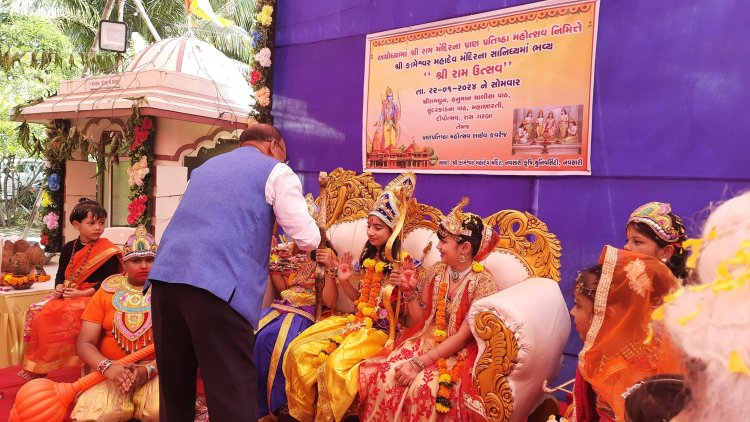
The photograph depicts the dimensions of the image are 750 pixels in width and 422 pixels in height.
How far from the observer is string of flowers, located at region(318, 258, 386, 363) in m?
3.25

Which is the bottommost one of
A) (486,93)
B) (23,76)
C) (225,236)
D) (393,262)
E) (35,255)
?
(35,255)

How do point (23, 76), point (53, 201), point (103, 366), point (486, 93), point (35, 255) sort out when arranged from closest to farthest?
point (103, 366) < point (486, 93) < point (35, 255) < point (53, 201) < point (23, 76)

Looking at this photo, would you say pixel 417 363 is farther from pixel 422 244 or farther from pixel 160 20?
pixel 160 20

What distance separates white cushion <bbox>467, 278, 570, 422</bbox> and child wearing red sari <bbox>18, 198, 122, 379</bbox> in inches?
104

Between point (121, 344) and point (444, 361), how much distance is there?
1.83 metres

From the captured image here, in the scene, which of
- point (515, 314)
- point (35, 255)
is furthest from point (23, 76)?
point (515, 314)

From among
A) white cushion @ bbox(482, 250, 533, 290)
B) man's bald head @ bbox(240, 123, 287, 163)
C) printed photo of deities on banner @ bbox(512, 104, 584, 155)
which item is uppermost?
printed photo of deities on banner @ bbox(512, 104, 584, 155)

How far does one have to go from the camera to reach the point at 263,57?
5.40 m

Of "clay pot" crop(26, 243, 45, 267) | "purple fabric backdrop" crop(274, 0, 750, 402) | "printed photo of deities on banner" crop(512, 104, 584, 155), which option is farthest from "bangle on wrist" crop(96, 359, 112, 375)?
"printed photo of deities on banner" crop(512, 104, 584, 155)

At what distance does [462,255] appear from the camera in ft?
9.82

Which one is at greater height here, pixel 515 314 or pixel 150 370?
pixel 515 314

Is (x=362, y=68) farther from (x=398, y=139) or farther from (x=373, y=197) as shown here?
(x=373, y=197)

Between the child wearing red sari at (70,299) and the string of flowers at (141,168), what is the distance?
2111 millimetres

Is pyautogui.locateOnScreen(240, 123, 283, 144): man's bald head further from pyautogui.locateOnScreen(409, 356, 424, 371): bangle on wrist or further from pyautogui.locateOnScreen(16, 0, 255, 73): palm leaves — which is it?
pyautogui.locateOnScreen(16, 0, 255, 73): palm leaves
